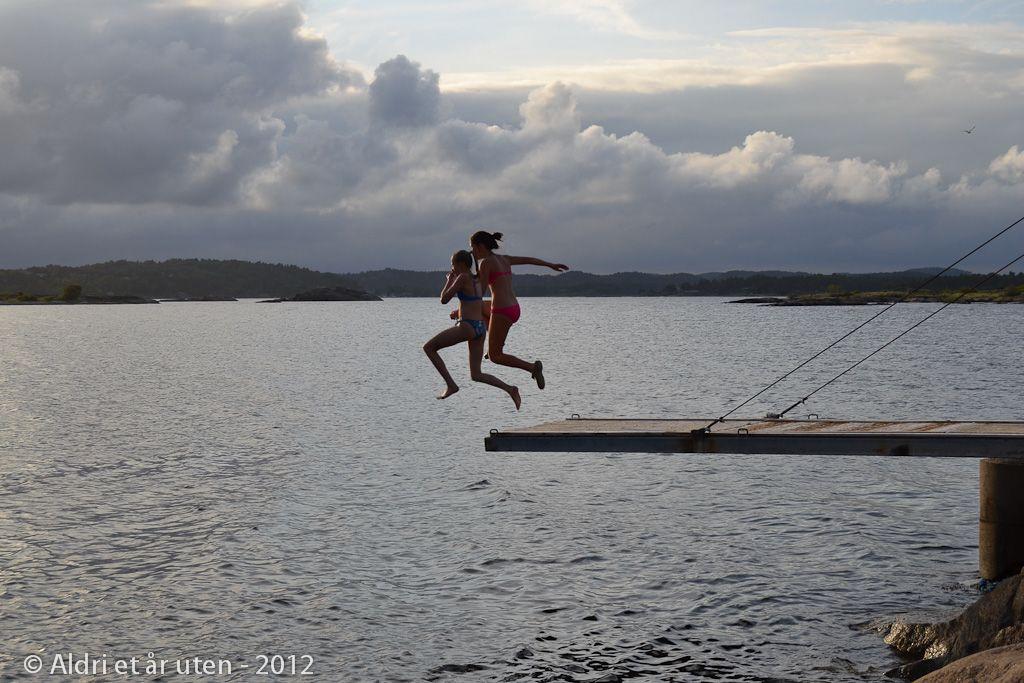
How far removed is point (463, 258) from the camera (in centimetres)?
1488

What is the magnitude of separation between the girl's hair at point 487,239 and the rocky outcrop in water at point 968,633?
8733 mm

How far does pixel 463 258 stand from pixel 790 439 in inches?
243

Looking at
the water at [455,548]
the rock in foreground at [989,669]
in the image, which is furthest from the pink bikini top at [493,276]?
the rock in foreground at [989,669]

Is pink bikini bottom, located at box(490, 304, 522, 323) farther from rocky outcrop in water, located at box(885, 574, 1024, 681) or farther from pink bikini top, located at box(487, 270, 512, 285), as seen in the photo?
rocky outcrop in water, located at box(885, 574, 1024, 681)

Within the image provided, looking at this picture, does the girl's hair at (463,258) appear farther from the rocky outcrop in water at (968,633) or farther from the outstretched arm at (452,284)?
the rocky outcrop in water at (968,633)

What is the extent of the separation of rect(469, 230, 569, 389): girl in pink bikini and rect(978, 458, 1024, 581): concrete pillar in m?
8.14

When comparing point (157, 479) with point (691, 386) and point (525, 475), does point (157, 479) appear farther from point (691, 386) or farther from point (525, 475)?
point (691, 386)

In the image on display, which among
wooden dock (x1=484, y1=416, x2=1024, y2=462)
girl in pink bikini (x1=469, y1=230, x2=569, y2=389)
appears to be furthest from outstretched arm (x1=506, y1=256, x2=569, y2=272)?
wooden dock (x1=484, y1=416, x2=1024, y2=462)

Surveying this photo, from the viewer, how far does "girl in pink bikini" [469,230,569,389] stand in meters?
14.9

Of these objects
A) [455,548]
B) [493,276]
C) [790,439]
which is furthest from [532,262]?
[455,548]

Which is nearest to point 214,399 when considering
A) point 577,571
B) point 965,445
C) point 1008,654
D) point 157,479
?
point 157,479

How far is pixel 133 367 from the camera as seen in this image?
302 ft

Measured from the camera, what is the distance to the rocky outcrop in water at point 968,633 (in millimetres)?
14664

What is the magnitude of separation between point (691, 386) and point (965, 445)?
5282 cm
